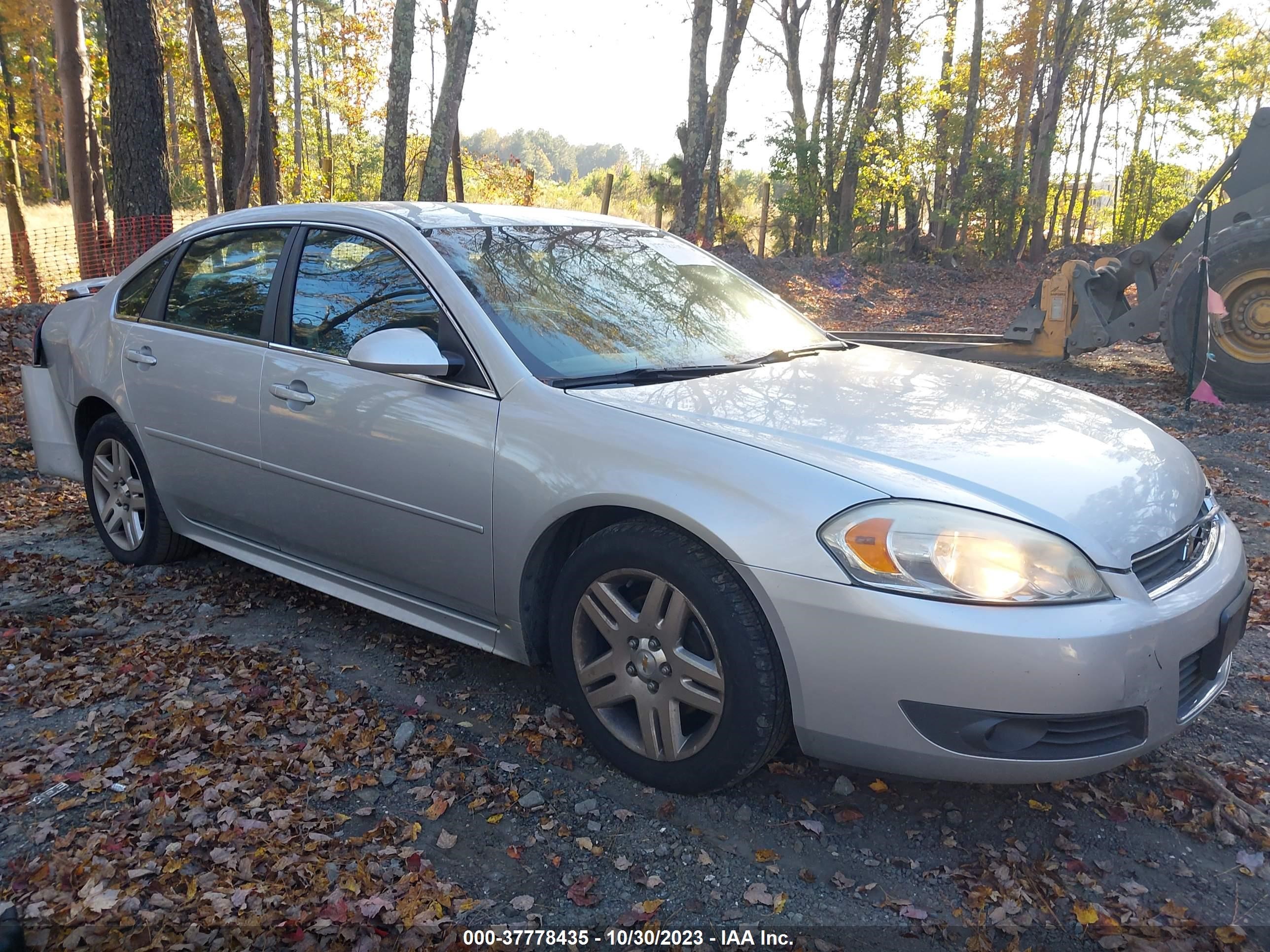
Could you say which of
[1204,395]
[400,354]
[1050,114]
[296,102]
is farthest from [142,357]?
[296,102]

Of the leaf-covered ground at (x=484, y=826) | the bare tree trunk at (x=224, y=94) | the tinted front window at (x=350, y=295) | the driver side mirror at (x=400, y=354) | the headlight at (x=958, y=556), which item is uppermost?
the bare tree trunk at (x=224, y=94)

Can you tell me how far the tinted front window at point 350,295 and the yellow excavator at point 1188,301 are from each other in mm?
7155

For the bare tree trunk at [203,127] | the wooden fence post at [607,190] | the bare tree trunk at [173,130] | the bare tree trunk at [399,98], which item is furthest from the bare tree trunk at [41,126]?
the bare tree trunk at [399,98]

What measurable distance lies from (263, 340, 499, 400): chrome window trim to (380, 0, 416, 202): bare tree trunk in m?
9.25

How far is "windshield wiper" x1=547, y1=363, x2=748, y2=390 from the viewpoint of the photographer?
3.08 m

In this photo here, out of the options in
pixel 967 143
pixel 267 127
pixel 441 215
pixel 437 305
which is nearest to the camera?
pixel 437 305

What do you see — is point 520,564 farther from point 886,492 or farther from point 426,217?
point 426,217

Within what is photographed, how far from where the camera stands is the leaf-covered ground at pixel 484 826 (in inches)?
93.1

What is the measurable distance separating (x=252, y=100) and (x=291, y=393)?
1133 centimetres

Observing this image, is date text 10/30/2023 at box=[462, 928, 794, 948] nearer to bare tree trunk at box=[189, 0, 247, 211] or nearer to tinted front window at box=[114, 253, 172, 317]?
tinted front window at box=[114, 253, 172, 317]

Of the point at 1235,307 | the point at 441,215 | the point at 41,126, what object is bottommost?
the point at 1235,307

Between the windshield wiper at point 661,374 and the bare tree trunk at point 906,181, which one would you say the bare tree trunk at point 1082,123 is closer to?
the bare tree trunk at point 906,181

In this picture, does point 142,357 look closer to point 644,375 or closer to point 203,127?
point 644,375

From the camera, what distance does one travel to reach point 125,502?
15.6ft
